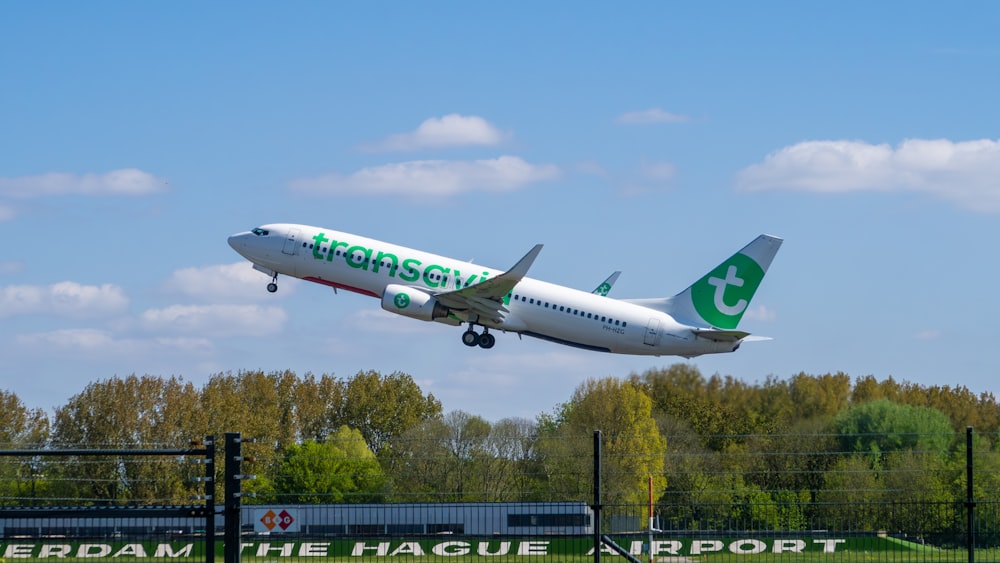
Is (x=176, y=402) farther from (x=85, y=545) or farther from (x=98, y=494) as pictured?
(x=85, y=545)

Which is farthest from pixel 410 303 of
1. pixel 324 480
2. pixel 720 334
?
pixel 324 480

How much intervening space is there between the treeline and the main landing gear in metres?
3.48

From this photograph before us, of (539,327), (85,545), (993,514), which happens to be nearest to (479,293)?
(539,327)

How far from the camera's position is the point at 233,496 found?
16781mm

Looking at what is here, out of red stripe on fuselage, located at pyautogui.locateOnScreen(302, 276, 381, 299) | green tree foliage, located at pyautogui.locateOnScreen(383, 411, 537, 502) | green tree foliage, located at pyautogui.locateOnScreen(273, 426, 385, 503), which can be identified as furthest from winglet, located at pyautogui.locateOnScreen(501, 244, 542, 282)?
green tree foliage, located at pyautogui.locateOnScreen(383, 411, 537, 502)

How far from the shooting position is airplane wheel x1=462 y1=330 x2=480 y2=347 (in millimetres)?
55188

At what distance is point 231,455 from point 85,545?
3.65 m

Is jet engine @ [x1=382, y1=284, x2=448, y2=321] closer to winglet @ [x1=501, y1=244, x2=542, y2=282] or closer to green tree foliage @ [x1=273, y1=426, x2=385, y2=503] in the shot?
winglet @ [x1=501, y1=244, x2=542, y2=282]

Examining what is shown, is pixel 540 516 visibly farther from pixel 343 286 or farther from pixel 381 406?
pixel 381 406

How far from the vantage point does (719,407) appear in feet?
113

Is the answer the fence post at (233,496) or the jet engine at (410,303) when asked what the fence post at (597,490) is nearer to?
the fence post at (233,496)

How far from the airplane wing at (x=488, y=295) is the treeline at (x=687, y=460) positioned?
4884 mm

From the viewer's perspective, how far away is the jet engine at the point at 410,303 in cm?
5225

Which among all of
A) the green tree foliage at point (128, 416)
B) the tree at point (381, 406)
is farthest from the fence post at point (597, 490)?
the tree at point (381, 406)
